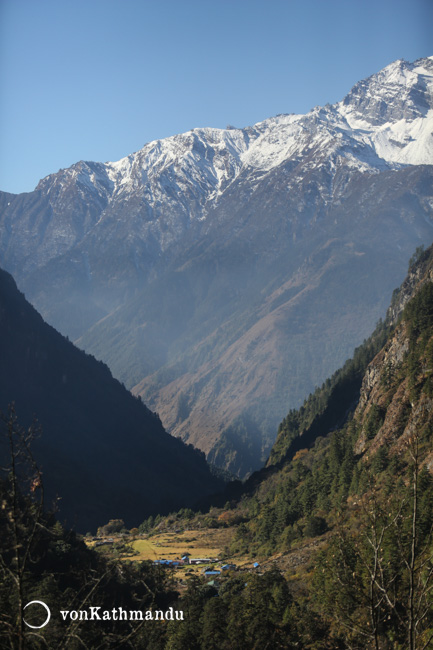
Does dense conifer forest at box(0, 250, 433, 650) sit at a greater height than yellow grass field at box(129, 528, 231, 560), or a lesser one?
greater

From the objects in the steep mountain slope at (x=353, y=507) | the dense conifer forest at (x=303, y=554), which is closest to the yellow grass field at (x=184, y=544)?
the steep mountain slope at (x=353, y=507)

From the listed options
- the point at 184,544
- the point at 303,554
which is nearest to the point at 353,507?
the point at 303,554

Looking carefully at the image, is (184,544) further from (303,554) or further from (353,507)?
(353,507)

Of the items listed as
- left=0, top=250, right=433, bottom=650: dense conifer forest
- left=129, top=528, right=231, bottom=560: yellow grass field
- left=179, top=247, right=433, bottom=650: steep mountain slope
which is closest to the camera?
left=0, top=250, right=433, bottom=650: dense conifer forest

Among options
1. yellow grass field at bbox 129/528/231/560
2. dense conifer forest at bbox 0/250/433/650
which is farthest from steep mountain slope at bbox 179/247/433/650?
yellow grass field at bbox 129/528/231/560

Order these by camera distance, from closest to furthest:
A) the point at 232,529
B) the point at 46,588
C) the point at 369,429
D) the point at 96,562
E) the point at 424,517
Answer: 1. the point at 46,588
2. the point at 424,517
3. the point at 96,562
4. the point at 369,429
5. the point at 232,529

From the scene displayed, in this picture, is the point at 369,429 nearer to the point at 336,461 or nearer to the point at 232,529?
the point at 336,461

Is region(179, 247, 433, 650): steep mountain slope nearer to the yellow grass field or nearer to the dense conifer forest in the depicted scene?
the dense conifer forest

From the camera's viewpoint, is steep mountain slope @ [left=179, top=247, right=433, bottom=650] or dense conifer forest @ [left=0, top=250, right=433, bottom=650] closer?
dense conifer forest @ [left=0, top=250, right=433, bottom=650]

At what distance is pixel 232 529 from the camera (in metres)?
→ 156

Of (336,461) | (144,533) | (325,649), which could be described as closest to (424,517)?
(325,649)

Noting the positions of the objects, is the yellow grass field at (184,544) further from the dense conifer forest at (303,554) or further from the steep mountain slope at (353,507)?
the dense conifer forest at (303,554)

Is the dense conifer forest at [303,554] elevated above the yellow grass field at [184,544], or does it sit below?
above

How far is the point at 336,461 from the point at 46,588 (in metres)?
83.7
